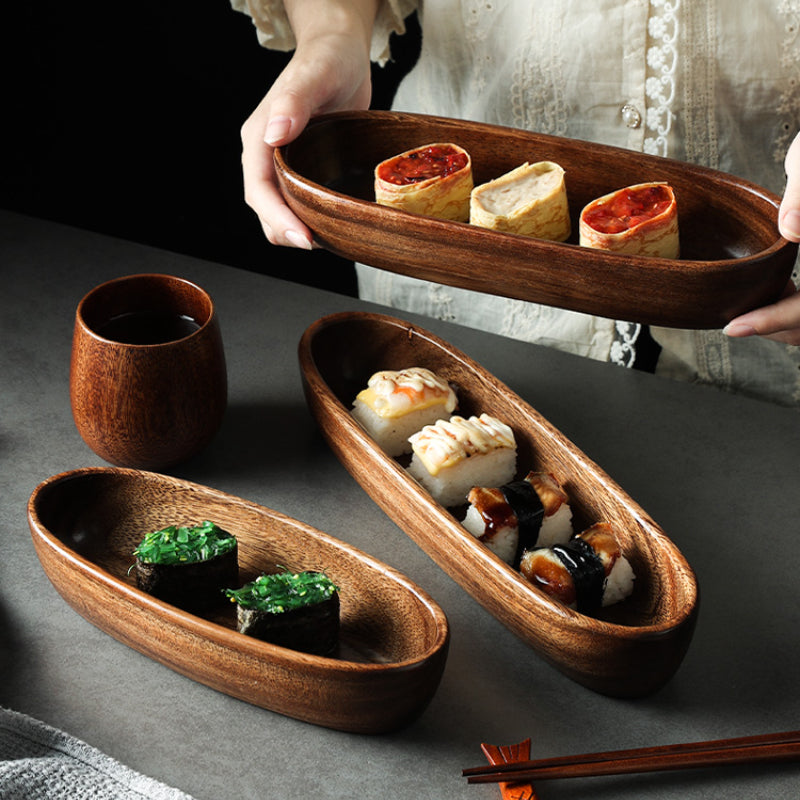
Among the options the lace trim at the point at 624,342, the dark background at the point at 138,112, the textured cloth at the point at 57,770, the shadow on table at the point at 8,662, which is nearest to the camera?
the textured cloth at the point at 57,770

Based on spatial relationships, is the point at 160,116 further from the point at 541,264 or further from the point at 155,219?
the point at 541,264

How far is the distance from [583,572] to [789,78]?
3.10ft

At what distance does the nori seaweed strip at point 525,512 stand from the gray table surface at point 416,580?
0.34 ft

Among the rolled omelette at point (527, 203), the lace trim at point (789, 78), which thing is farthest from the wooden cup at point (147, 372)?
the lace trim at point (789, 78)

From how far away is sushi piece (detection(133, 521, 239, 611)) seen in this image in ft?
3.51

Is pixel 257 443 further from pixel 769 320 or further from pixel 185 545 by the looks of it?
pixel 769 320

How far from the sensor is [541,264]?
1.12 metres

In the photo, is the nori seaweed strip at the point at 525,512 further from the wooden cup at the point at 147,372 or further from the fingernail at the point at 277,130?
the fingernail at the point at 277,130

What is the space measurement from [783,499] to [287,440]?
0.74 meters

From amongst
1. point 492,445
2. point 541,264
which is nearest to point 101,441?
point 492,445

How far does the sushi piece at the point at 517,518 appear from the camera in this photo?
3.72 feet

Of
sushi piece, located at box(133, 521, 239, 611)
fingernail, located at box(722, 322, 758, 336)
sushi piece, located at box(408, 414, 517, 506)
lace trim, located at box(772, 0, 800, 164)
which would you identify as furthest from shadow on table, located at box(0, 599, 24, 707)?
lace trim, located at box(772, 0, 800, 164)

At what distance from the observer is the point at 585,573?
1.07m

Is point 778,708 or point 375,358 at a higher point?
point 375,358
